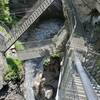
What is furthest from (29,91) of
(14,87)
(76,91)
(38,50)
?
(76,91)

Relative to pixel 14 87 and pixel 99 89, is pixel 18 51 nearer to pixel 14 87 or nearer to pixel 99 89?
pixel 14 87

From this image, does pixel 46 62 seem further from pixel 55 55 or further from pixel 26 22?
pixel 26 22

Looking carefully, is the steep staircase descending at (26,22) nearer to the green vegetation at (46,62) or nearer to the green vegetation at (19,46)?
the green vegetation at (19,46)

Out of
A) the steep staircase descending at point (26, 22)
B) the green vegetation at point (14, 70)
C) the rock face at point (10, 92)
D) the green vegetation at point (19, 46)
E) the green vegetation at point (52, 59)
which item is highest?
the steep staircase descending at point (26, 22)

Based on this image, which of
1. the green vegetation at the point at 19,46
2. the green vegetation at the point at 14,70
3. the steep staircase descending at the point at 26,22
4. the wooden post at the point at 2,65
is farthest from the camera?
the green vegetation at the point at 19,46

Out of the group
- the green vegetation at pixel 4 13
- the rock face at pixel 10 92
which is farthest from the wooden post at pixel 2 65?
the green vegetation at pixel 4 13

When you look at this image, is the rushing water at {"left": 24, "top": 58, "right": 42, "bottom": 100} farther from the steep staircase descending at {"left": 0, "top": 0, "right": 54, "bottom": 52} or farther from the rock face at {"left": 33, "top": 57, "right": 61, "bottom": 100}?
the steep staircase descending at {"left": 0, "top": 0, "right": 54, "bottom": 52}

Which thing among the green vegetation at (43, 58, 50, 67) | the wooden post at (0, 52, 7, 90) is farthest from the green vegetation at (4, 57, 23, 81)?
the green vegetation at (43, 58, 50, 67)
